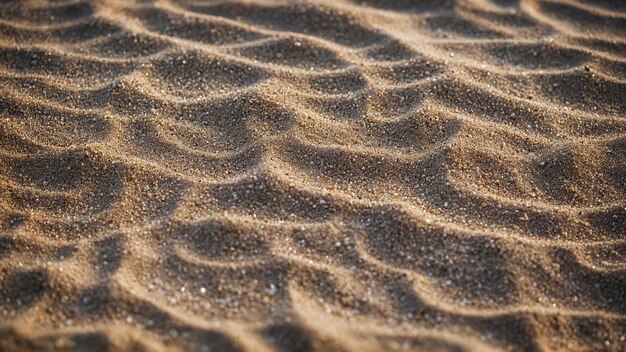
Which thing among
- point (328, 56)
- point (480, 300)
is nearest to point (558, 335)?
point (480, 300)

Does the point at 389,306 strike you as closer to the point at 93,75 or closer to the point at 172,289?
the point at 172,289

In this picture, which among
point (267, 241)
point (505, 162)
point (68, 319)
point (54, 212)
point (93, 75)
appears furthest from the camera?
point (93, 75)

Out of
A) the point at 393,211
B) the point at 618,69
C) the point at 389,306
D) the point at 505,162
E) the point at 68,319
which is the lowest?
the point at 68,319

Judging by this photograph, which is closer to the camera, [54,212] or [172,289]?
[172,289]

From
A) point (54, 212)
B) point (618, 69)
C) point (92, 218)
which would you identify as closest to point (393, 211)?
point (92, 218)

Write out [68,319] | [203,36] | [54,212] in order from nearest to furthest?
[68,319] → [54,212] → [203,36]

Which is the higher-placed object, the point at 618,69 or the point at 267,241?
the point at 618,69
